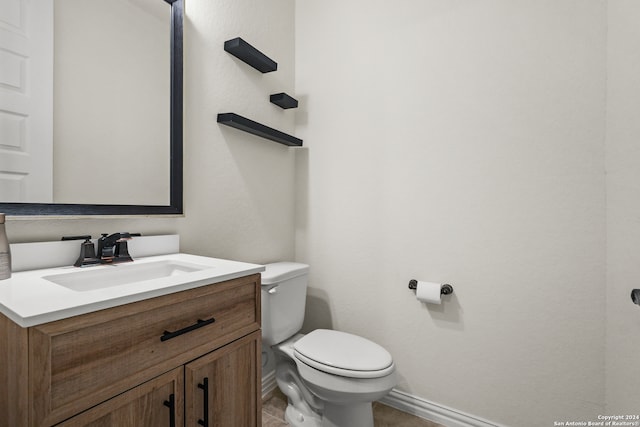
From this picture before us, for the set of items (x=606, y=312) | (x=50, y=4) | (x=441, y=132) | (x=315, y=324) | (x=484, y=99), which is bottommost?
(x=315, y=324)

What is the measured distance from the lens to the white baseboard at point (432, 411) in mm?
1504

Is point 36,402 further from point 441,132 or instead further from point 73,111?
point 441,132

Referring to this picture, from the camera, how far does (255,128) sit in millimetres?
1575

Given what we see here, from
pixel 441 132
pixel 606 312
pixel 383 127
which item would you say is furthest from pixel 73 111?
pixel 606 312

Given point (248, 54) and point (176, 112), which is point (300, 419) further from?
point (248, 54)

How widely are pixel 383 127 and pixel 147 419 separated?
160 centimetres

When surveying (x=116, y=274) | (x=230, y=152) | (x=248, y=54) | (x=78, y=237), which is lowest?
(x=116, y=274)

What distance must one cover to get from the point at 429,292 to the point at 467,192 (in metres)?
0.53

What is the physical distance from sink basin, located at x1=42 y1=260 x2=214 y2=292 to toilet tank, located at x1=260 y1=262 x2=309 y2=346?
424mm

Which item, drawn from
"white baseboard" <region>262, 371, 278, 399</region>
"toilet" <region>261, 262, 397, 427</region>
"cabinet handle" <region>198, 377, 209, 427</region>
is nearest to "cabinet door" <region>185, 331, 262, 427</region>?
"cabinet handle" <region>198, 377, 209, 427</region>

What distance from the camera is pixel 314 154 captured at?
197cm

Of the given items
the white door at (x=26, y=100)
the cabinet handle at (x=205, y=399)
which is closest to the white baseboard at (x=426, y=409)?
the cabinet handle at (x=205, y=399)

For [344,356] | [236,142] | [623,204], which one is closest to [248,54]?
[236,142]

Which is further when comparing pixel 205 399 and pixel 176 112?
pixel 176 112
